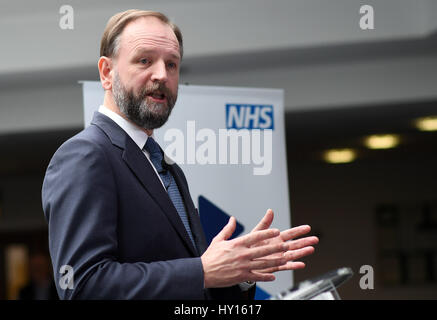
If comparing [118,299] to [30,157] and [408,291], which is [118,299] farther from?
[408,291]

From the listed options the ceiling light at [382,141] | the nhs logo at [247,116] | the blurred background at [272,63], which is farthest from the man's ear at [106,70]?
the ceiling light at [382,141]

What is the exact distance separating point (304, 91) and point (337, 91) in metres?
0.29

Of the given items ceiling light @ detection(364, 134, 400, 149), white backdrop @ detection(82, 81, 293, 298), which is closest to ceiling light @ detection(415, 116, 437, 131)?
ceiling light @ detection(364, 134, 400, 149)

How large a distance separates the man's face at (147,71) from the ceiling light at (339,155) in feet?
25.2

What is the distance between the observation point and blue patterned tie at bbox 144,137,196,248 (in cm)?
123

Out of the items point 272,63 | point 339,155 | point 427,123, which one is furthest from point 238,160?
point 339,155

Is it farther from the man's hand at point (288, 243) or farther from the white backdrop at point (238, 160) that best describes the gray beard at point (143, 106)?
the white backdrop at point (238, 160)

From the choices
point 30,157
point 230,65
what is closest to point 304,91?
point 230,65

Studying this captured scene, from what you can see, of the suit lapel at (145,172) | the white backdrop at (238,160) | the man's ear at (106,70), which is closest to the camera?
the suit lapel at (145,172)

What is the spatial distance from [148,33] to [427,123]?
6188mm

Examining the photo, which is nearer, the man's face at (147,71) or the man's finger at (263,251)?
the man's finger at (263,251)

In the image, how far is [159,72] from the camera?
1163 millimetres

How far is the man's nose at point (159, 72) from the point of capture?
3.80ft

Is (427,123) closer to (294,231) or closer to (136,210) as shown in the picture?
(294,231)
